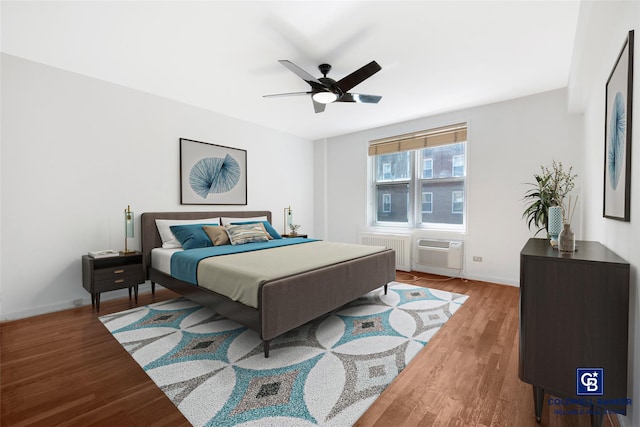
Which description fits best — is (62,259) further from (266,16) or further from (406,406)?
(406,406)

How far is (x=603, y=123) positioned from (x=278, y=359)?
2.95 metres

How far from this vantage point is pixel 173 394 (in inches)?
64.4

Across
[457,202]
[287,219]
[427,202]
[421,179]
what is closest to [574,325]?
[457,202]

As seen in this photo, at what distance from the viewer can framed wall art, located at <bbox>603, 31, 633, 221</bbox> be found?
137cm

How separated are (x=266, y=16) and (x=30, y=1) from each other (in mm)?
1669

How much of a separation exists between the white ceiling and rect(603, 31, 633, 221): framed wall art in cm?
82

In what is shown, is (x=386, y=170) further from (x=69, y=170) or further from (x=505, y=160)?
(x=69, y=170)

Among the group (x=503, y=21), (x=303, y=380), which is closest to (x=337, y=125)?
(x=503, y=21)

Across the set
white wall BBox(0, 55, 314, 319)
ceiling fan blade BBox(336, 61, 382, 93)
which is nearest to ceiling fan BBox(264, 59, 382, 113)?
ceiling fan blade BBox(336, 61, 382, 93)

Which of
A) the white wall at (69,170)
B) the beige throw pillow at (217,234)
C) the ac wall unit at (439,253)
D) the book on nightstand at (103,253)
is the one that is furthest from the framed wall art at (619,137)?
the white wall at (69,170)

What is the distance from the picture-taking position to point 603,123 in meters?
2.04

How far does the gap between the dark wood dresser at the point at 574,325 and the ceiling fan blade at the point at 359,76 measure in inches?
72.0

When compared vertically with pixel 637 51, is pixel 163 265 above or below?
below

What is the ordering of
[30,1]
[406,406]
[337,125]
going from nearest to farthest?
[406,406], [30,1], [337,125]
